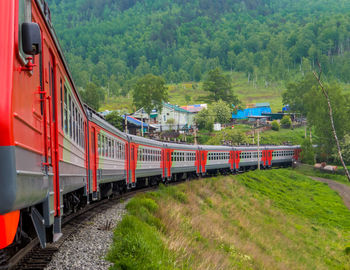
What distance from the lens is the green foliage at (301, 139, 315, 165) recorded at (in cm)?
5997

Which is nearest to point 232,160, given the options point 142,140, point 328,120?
point 142,140

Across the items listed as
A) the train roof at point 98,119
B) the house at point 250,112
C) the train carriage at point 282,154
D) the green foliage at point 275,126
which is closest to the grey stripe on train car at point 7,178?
the train roof at point 98,119

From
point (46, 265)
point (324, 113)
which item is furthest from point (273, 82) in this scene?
point (46, 265)

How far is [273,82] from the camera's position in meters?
154

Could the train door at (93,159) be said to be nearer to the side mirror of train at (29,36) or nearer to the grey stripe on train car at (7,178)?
the side mirror of train at (29,36)

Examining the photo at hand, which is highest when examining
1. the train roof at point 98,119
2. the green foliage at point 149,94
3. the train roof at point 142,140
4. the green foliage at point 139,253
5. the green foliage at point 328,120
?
the green foliage at point 149,94

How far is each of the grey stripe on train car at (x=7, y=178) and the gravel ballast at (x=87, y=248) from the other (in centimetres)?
395

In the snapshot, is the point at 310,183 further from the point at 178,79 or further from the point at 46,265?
the point at 178,79

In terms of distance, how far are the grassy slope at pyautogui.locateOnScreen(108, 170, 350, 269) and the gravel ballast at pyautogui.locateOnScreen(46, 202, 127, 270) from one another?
0.30 m

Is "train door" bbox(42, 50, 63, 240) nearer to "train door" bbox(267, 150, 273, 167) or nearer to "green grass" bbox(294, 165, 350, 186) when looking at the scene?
"green grass" bbox(294, 165, 350, 186)

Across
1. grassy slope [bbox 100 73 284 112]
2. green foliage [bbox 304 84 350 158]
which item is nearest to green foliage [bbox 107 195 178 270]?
green foliage [bbox 304 84 350 158]

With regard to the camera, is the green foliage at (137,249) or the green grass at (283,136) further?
the green grass at (283,136)

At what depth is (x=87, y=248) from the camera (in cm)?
951

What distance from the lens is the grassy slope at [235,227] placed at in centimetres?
1049
